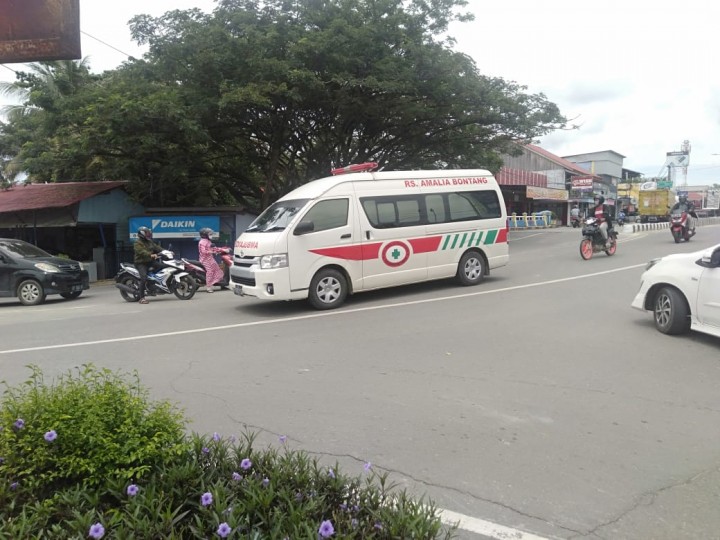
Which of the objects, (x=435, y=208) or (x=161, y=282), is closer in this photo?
(x=435, y=208)

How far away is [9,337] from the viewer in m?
7.85

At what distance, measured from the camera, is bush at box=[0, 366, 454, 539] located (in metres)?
2.18

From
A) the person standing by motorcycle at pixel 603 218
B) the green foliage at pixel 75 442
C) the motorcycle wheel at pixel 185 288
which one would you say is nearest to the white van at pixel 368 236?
the motorcycle wheel at pixel 185 288

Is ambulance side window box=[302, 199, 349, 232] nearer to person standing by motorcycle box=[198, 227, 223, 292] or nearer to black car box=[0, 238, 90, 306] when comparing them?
person standing by motorcycle box=[198, 227, 223, 292]

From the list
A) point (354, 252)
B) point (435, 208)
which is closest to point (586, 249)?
point (435, 208)

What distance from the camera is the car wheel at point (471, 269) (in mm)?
11055

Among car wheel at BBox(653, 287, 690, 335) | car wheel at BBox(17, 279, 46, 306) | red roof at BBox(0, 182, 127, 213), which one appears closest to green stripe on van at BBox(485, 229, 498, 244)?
car wheel at BBox(653, 287, 690, 335)

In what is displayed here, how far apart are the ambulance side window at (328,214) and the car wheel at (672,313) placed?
5.04 meters

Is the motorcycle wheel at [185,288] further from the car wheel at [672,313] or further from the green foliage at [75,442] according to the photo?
the green foliage at [75,442]

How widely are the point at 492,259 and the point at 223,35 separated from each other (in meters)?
11.5

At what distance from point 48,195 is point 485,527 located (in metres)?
21.2

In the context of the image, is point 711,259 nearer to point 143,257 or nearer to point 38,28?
point 38,28

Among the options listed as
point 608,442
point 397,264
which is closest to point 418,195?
point 397,264

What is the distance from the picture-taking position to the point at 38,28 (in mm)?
2848
